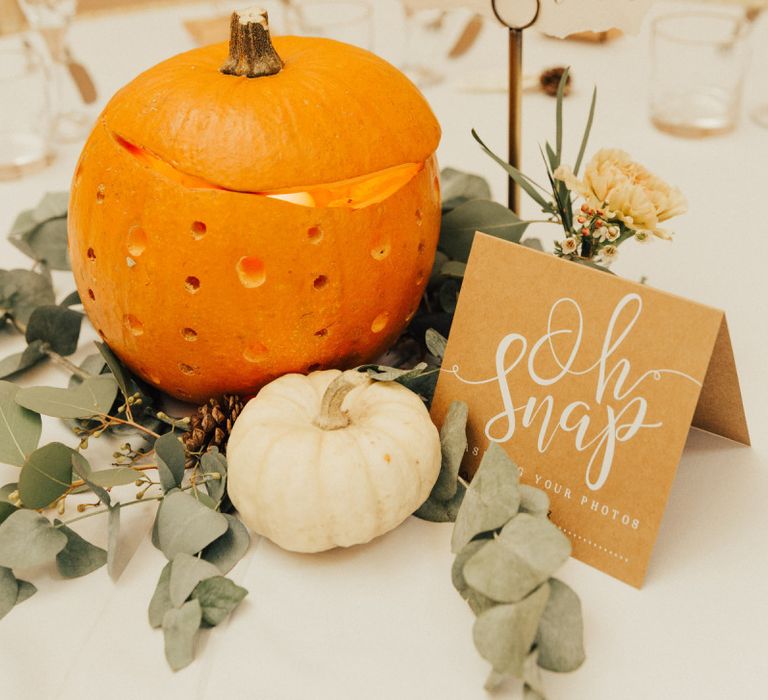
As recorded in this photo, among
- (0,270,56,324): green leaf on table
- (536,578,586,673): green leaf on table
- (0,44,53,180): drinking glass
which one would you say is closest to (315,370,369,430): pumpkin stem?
(536,578,586,673): green leaf on table

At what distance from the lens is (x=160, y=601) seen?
23.1 inches

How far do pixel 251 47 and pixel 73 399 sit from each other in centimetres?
34

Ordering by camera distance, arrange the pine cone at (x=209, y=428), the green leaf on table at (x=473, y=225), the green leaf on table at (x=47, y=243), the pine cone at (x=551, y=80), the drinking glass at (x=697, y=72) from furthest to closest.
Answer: the pine cone at (x=551, y=80) → the drinking glass at (x=697, y=72) → the green leaf on table at (x=47, y=243) → the green leaf on table at (x=473, y=225) → the pine cone at (x=209, y=428)

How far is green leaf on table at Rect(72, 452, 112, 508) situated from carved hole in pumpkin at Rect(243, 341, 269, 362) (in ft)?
0.52

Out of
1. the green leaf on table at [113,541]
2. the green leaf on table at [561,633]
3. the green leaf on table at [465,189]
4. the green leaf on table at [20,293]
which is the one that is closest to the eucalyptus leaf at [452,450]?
the green leaf on table at [561,633]

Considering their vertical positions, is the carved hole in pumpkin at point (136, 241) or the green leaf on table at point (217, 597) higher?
the carved hole in pumpkin at point (136, 241)

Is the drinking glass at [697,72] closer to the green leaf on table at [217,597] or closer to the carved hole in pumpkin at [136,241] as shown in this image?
the carved hole in pumpkin at [136,241]

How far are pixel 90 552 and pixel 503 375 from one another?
1.19 feet

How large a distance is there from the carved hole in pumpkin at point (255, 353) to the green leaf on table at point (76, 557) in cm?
20

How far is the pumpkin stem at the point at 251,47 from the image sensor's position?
0.67 metres

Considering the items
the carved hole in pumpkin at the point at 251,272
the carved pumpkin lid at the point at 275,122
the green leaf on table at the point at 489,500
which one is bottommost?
the green leaf on table at the point at 489,500

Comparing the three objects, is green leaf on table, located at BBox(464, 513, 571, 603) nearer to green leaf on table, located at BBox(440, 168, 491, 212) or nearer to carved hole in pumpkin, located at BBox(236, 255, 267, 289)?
carved hole in pumpkin, located at BBox(236, 255, 267, 289)

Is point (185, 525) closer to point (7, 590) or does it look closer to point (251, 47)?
point (7, 590)

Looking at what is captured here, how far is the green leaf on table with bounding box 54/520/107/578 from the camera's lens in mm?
626
